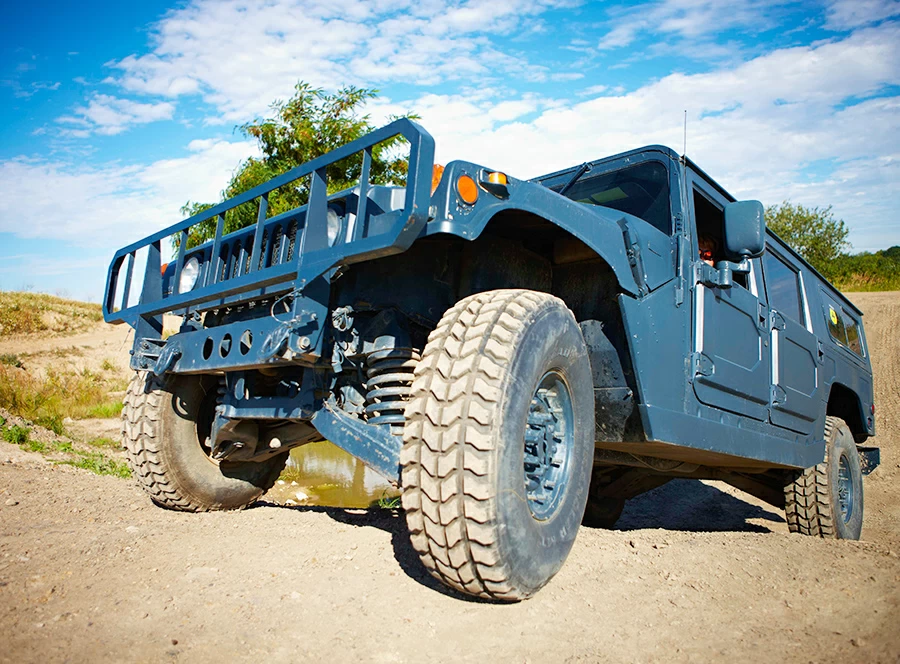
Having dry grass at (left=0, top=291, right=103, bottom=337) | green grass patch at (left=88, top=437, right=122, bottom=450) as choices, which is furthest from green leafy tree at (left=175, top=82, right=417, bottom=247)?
dry grass at (left=0, top=291, right=103, bottom=337)

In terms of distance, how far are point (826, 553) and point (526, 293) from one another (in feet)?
8.05

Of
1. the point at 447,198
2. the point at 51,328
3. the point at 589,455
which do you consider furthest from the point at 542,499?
the point at 51,328

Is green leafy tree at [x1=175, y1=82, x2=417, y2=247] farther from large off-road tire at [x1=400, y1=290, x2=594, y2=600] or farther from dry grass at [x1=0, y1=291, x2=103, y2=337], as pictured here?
dry grass at [x1=0, y1=291, x2=103, y2=337]

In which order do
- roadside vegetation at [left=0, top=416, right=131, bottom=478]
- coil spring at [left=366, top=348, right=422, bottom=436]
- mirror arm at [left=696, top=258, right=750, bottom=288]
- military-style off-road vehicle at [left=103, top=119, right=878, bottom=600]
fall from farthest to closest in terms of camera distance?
roadside vegetation at [left=0, top=416, right=131, bottom=478] < mirror arm at [left=696, top=258, right=750, bottom=288] < coil spring at [left=366, top=348, right=422, bottom=436] < military-style off-road vehicle at [left=103, top=119, right=878, bottom=600]

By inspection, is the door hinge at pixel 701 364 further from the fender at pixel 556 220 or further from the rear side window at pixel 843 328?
the rear side window at pixel 843 328

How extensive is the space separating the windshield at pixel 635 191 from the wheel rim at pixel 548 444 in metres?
1.38

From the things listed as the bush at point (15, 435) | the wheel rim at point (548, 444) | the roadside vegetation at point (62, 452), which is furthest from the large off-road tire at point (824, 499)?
the bush at point (15, 435)

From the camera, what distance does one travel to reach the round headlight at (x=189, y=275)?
12.0 ft

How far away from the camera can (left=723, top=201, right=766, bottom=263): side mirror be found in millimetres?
3416

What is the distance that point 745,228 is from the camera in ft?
11.3

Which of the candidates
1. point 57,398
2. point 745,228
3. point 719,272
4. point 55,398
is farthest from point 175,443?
point 57,398

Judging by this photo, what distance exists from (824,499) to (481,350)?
3812 mm

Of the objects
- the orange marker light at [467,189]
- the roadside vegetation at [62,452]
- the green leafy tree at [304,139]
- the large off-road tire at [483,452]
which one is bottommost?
the roadside vegetation at [62,452]

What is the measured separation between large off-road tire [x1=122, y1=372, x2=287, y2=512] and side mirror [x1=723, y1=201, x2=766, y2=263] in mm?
3176
